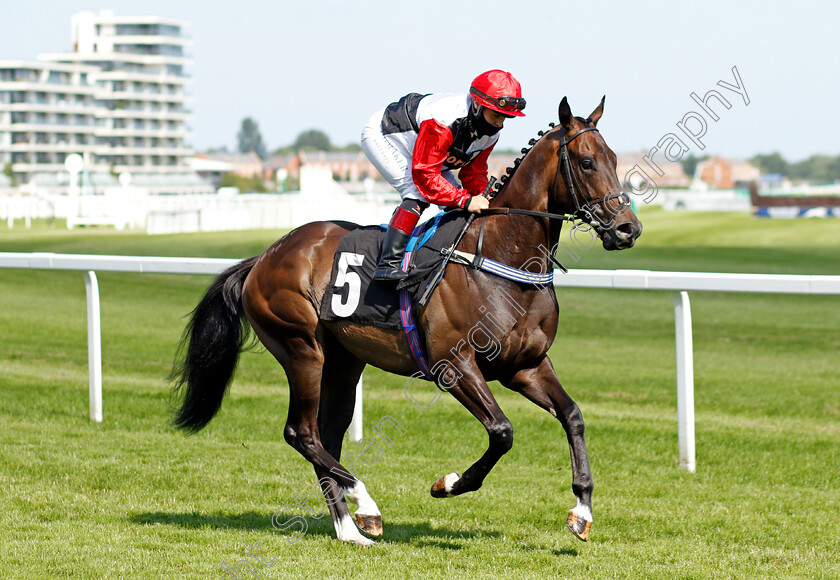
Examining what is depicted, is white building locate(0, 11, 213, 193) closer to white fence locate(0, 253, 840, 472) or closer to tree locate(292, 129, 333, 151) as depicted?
tree locate(292, 129, 333, 151)

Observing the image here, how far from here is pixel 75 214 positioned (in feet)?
116

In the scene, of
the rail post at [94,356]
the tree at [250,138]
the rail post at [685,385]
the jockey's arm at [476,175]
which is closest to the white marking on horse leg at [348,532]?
the jockey's arm at [476,175]

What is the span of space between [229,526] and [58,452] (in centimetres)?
175

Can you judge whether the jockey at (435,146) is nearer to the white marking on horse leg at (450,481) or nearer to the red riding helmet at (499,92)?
the red riding helmet at (499,92)

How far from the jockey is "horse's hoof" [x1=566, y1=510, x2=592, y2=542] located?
3.81ft

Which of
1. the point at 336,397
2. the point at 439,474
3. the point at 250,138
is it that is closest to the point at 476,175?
the point at 336,397

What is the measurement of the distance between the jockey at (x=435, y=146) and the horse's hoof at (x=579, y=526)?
1.16m

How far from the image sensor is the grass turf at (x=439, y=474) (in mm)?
3811

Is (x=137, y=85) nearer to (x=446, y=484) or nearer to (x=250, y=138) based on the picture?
(x=250, y=138)

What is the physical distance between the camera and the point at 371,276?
13.8 feet

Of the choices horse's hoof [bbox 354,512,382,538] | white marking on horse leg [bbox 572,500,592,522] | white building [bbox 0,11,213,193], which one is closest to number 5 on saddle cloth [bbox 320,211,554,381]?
horse's hoof [bbox 354,512,382,538]

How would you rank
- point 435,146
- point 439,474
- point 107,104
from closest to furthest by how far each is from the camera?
point 435,146, point 439,474, point 107,104

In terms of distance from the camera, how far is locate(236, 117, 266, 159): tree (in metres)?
184

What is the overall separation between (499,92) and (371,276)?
934 millimetres
